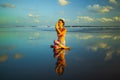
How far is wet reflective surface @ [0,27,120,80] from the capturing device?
2326 mm

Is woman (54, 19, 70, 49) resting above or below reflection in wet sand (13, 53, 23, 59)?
above

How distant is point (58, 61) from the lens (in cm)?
273

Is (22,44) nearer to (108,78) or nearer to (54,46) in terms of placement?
(54,46)

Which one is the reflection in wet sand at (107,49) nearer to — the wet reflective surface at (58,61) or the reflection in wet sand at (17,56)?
the wet reflective surface at (58,61)

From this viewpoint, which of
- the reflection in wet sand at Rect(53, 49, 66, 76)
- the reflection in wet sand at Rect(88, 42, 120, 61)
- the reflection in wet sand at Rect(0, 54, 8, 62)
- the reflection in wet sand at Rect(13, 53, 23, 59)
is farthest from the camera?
the reflection in wet sand at Rect(88, 42, 120, 61)

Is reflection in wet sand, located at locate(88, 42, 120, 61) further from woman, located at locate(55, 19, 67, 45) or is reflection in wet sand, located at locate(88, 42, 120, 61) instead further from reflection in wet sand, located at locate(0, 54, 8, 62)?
reflection in wet sand, located at locate(0, 54, 8, 62)

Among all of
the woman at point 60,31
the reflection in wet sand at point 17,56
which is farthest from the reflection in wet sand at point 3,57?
the woman at point 60,31

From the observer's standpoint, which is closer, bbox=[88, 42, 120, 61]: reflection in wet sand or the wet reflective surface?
the wet reflective surface

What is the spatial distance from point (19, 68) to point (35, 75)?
0.29m

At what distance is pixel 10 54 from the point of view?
3090 mm

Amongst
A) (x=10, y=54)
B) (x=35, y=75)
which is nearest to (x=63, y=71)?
(x=35, y=75)

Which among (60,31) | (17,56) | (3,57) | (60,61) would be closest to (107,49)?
(60,31)

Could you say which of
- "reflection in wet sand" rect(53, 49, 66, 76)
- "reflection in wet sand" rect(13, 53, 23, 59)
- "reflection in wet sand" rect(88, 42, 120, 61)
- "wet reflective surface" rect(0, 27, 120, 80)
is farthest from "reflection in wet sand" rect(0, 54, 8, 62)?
Answer: "reflection in wet sand" rect(88, 42, 120, 61)

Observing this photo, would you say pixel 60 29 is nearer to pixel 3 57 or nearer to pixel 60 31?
pixel 60 31
